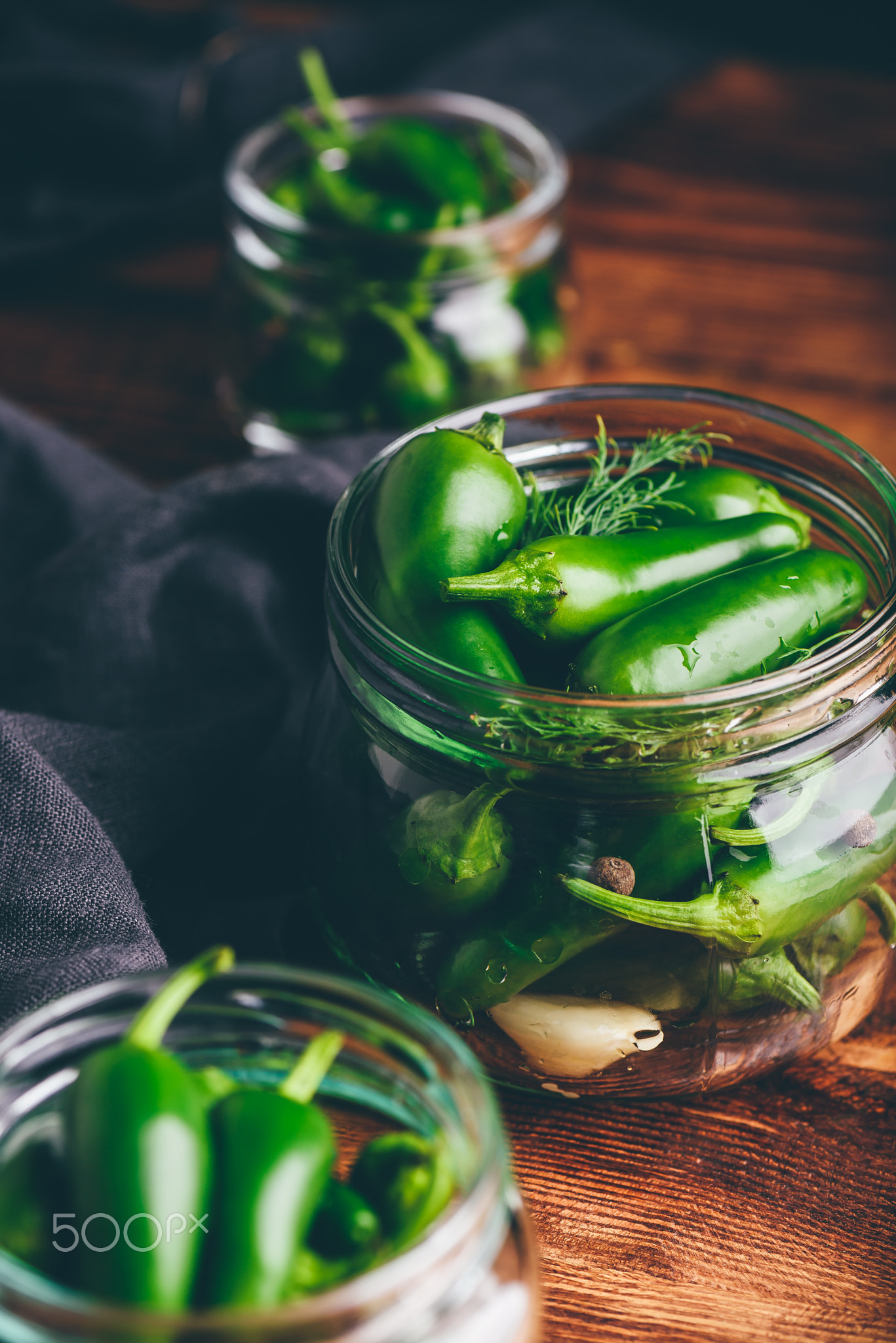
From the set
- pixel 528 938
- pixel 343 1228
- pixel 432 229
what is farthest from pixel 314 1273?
pixel 432 229

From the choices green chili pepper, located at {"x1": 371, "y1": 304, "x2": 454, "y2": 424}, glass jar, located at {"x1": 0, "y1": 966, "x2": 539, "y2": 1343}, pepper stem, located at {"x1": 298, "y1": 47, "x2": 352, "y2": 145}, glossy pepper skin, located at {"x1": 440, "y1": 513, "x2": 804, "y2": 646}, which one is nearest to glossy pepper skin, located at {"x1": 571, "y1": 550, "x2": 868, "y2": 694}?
glossy pepper skin, located at {"x1": 440, "y1": 513, "x2": 804, "y2": 646}

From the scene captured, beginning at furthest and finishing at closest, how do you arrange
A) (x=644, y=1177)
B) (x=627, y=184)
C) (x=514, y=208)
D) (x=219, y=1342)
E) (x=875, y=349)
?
(x=627, y=184)
(x=875, y=349)
(x=514, y=208)
(x=644, y=1177)
(x=219, y=1342)

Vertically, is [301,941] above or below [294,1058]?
below

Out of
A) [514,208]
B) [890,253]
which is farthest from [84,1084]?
[890,253]

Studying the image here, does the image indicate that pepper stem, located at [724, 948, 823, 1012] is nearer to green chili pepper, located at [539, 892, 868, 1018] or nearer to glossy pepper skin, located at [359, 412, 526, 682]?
green chili pepper, located at [539, 892, 868, 1018]

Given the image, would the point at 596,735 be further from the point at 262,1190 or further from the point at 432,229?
the point at 432,229

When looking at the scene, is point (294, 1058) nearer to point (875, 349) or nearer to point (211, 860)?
point (211, 860)
